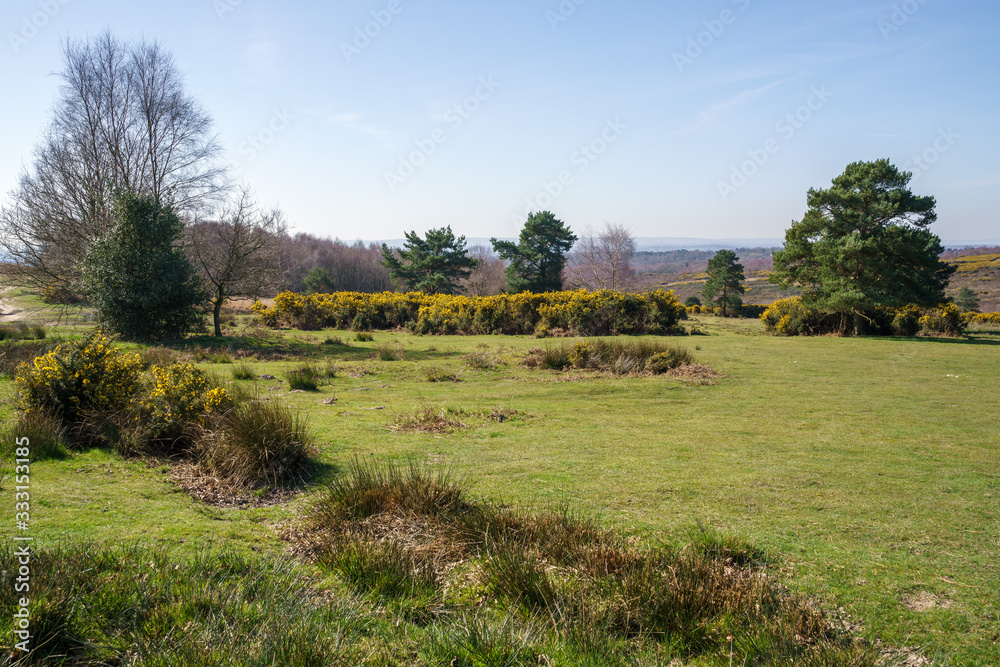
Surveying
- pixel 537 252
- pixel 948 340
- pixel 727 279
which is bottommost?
pixel 948 340

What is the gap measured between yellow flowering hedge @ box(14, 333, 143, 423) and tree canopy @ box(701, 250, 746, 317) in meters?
42.7

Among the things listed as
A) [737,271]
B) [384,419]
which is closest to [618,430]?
[384,419]

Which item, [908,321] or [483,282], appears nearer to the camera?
[908,321]

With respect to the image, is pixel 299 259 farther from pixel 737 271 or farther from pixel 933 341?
pixel 933 341

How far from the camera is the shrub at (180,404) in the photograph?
6.35 meters

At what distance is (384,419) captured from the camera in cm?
843

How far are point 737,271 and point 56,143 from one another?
44351 millimetres

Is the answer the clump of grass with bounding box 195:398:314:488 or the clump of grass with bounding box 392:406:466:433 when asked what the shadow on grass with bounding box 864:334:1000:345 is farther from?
the clump of grass with bounding box 195:398:314:488

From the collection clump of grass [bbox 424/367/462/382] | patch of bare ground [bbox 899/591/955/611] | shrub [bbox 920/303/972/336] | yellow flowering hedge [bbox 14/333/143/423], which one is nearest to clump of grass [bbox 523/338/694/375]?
clump of grass [bbox 424/367/462/382]

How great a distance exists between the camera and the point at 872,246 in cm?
2306

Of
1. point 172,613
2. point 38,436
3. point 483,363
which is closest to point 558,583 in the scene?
point 172,613

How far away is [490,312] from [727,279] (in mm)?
24818

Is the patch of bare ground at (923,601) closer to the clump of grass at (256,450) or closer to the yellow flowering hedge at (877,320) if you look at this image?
the clump of grass at (256,450)

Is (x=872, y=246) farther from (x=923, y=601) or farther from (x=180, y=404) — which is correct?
(x=180, y=404)
